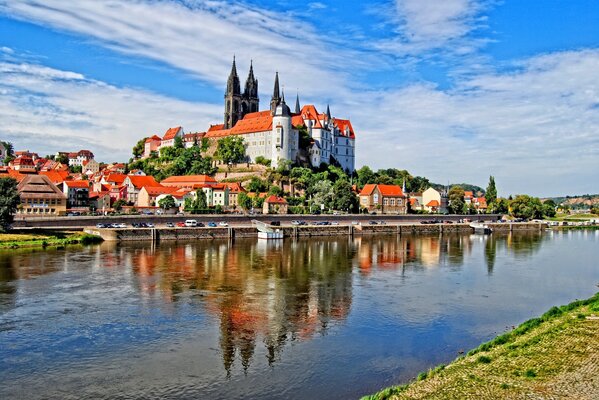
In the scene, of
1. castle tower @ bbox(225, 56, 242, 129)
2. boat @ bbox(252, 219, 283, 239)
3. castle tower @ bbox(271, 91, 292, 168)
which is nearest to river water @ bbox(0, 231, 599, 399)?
boat @ bbox(252, 219, 283, 239)

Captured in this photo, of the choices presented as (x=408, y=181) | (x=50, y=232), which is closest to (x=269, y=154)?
(x=408, y=181)

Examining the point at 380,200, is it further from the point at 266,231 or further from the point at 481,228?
the point at 266,231

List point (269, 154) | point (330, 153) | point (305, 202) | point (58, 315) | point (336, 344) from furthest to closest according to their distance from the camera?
point (330, 153)
point (269, 154)
point (305, 202)
point (58, 315)
point (336, 344)

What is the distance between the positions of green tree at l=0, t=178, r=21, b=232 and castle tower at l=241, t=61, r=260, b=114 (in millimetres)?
70940

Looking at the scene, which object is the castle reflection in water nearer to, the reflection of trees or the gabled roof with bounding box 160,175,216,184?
the reflection of trees

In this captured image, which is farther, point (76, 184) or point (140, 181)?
point (140, 181)

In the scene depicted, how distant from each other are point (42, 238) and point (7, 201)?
157 inches

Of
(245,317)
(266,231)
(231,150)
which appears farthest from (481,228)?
(245,317)

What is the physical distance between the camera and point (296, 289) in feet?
94.0

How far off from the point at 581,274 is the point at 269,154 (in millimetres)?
64728

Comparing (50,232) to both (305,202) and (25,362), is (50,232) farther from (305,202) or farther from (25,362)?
(305,202)

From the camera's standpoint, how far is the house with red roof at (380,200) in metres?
86.2

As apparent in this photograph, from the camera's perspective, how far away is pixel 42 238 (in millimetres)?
45219

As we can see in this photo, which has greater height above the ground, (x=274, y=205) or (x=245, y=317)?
(x=274, y=205)
